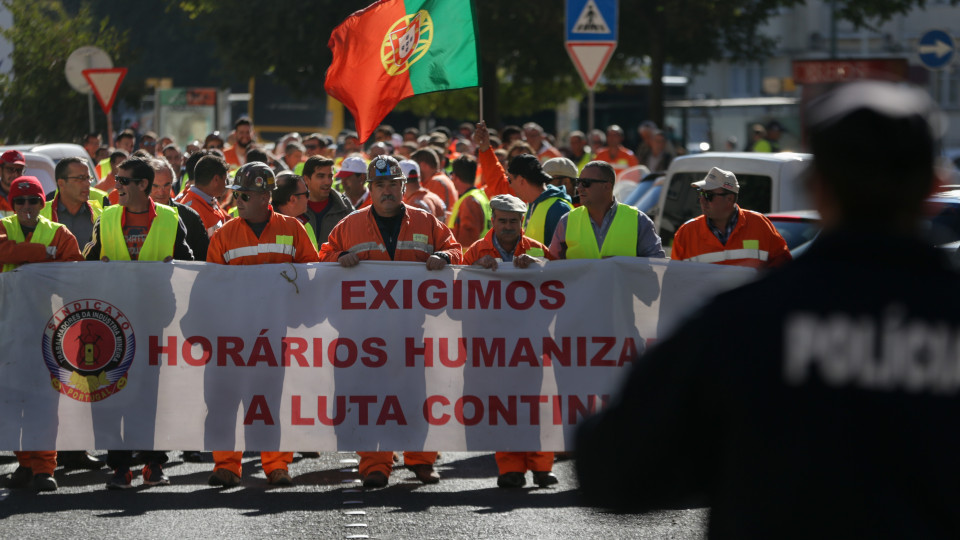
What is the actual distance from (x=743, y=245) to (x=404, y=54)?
9.65 ft

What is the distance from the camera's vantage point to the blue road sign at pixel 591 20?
43.8 feet

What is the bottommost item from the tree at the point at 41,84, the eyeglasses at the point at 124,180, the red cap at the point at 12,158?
the eyeglasses at the point at 124,180

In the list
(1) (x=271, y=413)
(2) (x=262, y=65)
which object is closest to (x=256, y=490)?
(1) (x=271, y=413)

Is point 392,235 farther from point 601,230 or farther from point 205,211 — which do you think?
point 205,211

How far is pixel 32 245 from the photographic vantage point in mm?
8312

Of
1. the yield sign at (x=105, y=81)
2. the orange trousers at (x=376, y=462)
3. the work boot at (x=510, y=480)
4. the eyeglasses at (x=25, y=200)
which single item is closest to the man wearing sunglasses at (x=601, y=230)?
the work boot at (x=510, y=480)

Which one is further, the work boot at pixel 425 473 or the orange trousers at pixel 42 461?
the work boot at pixel 425 473

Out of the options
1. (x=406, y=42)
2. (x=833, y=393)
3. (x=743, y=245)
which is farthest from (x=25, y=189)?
(x=833, y=393)

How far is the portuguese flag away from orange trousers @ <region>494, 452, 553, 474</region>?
8.99ft

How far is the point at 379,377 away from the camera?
316 inches

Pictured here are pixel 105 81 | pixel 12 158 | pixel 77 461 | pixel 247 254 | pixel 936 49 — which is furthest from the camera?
pixel 105 81

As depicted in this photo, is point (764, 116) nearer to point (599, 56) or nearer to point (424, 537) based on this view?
point (599, 56)

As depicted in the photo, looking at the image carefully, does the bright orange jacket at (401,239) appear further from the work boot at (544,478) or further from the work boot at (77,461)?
the work boot at (77,461)

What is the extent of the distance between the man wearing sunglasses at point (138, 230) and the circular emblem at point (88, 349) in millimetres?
382
